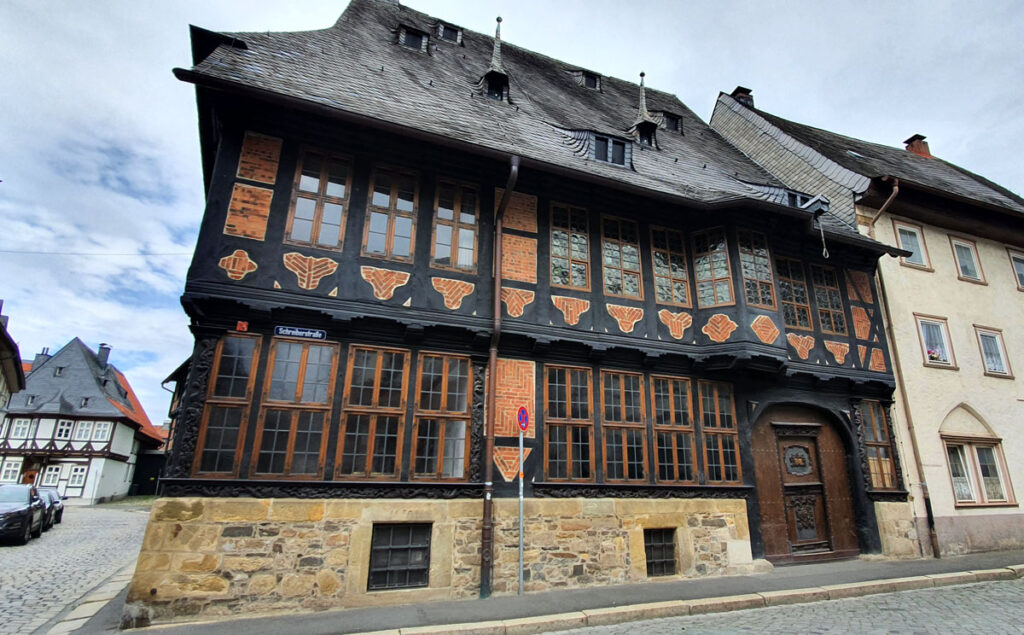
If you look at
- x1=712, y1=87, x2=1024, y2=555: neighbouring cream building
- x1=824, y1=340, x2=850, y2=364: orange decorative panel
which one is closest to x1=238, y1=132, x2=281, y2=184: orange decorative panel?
x1=824, y1=340, x2=850, y2=364: orange decorative panel

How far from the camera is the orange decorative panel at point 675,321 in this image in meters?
→ 10.8

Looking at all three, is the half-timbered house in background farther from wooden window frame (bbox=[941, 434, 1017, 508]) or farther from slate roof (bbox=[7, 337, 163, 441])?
slate roof (bbox=[7, 337, 163, 441])

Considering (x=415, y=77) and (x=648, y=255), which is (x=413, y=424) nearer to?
(x=648, y=255)

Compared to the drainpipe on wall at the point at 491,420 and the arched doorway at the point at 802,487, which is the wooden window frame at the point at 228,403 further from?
the arched doorway at the point at 802,487

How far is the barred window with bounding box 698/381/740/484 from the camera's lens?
34.7ft

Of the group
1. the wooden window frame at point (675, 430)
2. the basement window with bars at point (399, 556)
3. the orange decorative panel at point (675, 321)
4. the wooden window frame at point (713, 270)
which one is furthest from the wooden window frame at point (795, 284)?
the basement window with bars at point (399, 556)

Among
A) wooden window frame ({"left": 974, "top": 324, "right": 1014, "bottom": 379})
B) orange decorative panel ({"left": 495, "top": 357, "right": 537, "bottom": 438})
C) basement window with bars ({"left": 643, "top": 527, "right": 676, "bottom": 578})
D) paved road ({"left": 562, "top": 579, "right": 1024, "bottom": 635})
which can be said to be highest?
wooden window frame ({"left": 974, "top": 324, "right": 1014, "bottom": 379})

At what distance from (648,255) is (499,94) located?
18.4ft

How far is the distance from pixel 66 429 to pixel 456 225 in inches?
1527

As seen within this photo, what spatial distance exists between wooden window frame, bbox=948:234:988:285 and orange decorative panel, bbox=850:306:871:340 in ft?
13.9

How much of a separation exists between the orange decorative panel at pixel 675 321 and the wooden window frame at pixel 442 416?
4.27 m

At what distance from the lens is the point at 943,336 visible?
13867 millimetres

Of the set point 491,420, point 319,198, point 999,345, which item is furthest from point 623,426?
point 999,345

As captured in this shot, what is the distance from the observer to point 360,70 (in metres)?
10.8
